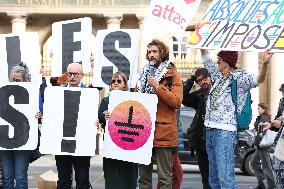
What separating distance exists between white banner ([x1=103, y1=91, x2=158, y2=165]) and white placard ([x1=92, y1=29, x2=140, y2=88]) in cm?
131

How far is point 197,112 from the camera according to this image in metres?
9.66

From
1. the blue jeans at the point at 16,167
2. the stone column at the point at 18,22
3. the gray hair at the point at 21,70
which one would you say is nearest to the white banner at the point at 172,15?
the gray hair at the point at 21,70

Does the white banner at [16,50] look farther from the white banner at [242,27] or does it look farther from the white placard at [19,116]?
the white banner at [242,27]

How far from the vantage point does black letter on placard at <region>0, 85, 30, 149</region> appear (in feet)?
27.9

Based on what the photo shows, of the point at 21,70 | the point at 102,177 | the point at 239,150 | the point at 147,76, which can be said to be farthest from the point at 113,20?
the point at 147,76

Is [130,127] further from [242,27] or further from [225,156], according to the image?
[242,27]

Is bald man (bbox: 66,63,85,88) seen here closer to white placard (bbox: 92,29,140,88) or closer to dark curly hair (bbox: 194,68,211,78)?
white placard (bbox: 92,29,140,88)

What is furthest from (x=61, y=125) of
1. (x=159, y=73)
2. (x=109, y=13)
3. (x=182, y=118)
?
(x=109, y=13)

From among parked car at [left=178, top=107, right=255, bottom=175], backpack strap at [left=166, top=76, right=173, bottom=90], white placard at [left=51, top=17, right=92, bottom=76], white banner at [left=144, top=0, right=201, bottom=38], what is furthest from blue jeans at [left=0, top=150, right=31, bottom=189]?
parked car at [left=178, top=107, right=255, bottom=175]

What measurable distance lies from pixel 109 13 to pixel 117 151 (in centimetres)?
3248

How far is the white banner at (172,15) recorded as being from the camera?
8.88 metres

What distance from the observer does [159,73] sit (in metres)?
7.98

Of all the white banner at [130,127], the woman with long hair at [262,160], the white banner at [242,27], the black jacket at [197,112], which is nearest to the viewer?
the white banner at [242,27]

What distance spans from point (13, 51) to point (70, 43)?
0.85 metres
